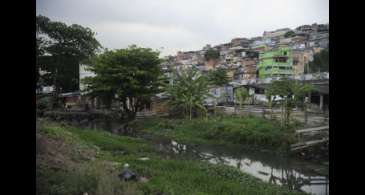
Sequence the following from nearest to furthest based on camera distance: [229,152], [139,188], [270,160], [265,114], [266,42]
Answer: [139,188], [270,160], [229,152], [265,114], [266,42]

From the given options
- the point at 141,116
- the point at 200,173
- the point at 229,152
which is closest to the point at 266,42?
the point at 141,116

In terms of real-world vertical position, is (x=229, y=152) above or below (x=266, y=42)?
below

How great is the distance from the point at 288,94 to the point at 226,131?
174cm

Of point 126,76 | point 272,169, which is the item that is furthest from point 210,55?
point 272,169

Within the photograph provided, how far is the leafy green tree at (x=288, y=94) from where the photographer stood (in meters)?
6.34

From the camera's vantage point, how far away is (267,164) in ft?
17.5

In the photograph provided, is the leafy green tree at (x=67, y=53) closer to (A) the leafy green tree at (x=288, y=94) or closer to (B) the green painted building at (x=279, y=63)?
(A) the leafy green tree at (x=288, y=94)

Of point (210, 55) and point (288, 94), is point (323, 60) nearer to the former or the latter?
point (288, 94)

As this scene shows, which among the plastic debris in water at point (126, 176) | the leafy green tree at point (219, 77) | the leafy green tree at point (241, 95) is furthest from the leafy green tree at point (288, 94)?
the plastic debris in water at point (126, 176)

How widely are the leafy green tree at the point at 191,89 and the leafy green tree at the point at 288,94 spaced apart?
8.07ft

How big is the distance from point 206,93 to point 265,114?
6.29ft
